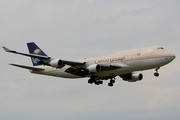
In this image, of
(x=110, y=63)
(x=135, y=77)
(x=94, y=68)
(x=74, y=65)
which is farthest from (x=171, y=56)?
(x=74, y=65)

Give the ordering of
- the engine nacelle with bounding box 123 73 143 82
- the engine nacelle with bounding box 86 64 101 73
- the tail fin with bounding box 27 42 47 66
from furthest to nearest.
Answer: the tail fin with bounding box 27 42 47 66 → the engine nacelle with bounding box 123 73 143 82 → the engine nacelle with bounding box 86 64 101 73

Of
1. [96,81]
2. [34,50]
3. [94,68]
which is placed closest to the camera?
[94,68]

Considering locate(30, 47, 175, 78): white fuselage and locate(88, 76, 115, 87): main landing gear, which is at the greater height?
locate(30, 47, 175, 78): white fuselage

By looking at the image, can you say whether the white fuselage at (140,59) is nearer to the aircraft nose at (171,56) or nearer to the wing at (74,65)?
the aircraft nose at (171,56)

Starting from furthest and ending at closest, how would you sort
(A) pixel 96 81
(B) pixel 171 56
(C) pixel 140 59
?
(A) pixel 96 81 < (B) pixel 171 56 < (C) pixel 140 59

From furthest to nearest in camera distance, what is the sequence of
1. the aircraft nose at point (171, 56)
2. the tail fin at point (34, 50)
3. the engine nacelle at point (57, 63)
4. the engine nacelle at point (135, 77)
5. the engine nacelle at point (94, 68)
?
the tail fin at point (34, 50), the engine nacelle at point (135, 77), the engine nacelle at point (94, 68), the engine nacelle at point (57, 63), the aircraft nose at point (171, 56)

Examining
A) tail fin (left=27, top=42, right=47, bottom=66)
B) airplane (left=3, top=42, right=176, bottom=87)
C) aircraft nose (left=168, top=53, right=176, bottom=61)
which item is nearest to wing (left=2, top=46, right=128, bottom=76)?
airplane (left=3, top=42, right=176, bottom=87)

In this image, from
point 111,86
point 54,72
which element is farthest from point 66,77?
point 111,86

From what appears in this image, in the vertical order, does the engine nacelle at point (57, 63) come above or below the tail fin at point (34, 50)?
below

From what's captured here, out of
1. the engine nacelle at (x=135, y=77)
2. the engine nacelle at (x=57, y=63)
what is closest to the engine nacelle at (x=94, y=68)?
the engine nacelle at (x=57, y=63)

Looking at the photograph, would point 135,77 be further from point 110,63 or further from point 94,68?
point 94,68

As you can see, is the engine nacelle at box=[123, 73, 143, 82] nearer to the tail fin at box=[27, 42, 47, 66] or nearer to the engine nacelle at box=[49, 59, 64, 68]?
the engine nacelle at box=[49, 59, 64, 68]

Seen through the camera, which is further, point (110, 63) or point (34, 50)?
point (34, 50)

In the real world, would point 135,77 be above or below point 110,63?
below
